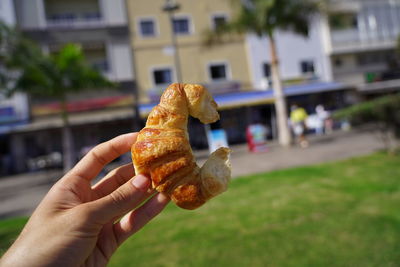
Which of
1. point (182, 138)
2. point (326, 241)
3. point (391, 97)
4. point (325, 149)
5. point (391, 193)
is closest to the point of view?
point (182, 138)

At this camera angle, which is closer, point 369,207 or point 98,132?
point 369,207

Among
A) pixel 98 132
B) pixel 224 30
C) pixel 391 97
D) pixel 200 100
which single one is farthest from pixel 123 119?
pixel 200 100

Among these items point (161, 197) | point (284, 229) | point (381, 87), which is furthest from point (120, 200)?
point (381, 87)

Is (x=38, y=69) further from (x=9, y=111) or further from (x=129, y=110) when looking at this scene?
(x=129, y=110)

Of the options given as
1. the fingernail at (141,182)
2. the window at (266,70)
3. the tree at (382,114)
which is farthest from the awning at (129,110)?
the fingernail at (141,182)

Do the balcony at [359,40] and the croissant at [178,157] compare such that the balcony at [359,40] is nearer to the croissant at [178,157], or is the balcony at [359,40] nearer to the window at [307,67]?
the window at [307,67]

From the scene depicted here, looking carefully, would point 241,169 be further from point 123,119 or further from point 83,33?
point 83,33
